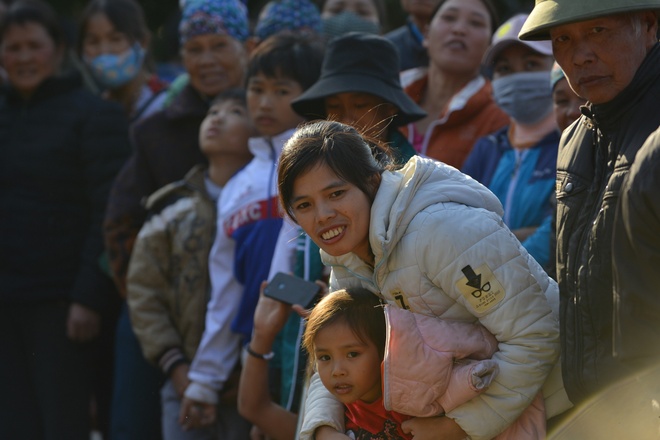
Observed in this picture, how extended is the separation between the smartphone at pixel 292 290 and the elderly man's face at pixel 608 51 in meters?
1.42

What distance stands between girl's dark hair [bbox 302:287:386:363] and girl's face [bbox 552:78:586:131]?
1.36 meters

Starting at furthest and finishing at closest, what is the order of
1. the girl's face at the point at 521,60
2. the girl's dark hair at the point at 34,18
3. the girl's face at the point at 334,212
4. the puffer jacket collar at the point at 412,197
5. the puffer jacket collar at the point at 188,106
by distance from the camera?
the girl's dark hair at the point at 34,18
the puffer jacket collar at the point at 188,106
the girl's face at the point at 521,60
the girl's face at the point at 334,212
the puffer jacket collar at the point at 412,197

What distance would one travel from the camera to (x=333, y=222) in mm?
3152

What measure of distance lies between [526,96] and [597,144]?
1.95m

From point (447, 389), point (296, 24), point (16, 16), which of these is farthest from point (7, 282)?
point (447, 389)

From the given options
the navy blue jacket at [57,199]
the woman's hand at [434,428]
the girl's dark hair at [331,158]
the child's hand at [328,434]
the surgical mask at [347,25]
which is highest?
the girl's dark hair at [331,158]

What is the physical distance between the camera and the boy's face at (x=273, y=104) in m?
4.83

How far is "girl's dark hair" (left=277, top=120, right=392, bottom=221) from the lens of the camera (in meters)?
3.19

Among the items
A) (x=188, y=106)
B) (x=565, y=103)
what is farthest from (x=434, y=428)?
(x=188, y=106)

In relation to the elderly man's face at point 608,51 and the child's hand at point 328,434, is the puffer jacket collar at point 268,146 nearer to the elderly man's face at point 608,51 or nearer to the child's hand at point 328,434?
the child's hand at point 328,434

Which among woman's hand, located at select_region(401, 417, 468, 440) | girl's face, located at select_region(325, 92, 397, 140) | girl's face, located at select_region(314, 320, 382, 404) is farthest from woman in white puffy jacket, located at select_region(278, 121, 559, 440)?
girl's face, located at select_region(325, 92, 397, 140)

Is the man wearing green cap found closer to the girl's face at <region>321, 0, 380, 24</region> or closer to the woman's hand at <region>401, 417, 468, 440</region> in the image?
the woman's hand at <region>401, 417, 468, 440</region>

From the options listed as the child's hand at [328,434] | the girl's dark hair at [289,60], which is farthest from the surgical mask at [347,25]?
the child's hand at [328,434]

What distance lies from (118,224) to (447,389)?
3.05m
